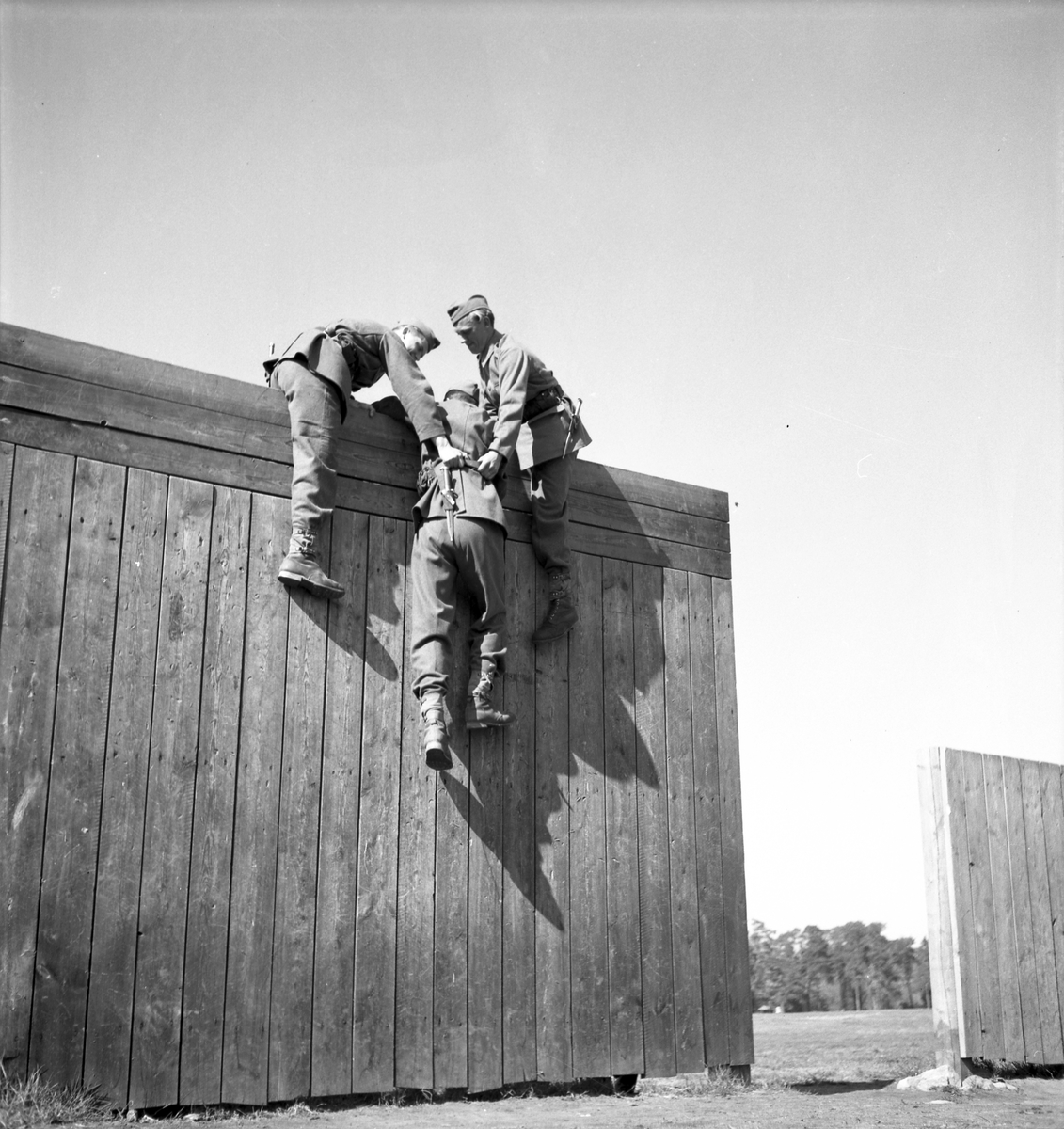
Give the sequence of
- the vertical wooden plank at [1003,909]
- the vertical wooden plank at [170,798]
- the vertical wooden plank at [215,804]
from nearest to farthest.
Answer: the vertical wooden plank at [170,798]
the vertical wooden plank at [215,804]
the vertical wooden plank at [1003,909]

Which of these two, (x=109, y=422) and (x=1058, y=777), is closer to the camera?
(x=109, y=422)

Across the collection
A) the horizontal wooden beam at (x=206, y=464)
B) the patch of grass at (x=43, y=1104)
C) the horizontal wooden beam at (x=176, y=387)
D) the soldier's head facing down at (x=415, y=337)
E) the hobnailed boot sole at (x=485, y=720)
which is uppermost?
the soldier's head facing down at (x=415, y=337)

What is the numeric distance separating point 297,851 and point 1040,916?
5.28 metres

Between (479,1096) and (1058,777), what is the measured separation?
16.2ft

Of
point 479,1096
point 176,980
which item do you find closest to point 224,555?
point 176,980

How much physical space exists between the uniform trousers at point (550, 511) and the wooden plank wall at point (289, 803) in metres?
0.11

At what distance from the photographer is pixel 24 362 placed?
6184 mm

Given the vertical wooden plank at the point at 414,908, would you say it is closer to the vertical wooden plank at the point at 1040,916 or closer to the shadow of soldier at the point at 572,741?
the shadow of soldier at the point at 572,741

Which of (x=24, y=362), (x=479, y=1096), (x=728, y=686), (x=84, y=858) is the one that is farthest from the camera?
(x=728, y=686)

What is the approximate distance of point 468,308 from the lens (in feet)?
25.6

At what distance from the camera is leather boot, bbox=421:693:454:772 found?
6.61m

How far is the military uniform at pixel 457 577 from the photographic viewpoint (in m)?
6.89

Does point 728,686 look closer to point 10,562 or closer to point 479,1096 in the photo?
point 479,1096

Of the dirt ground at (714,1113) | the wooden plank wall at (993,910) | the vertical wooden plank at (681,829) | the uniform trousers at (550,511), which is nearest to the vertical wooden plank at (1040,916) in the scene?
the wooden plank wall at (993,910)
